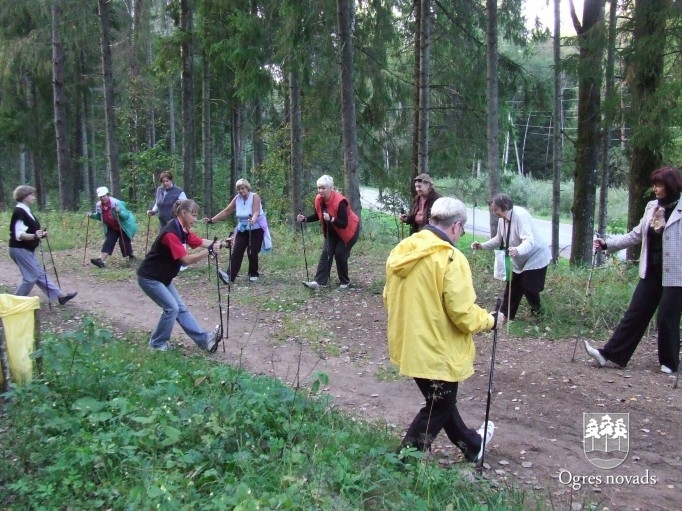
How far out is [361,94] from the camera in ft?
52.5

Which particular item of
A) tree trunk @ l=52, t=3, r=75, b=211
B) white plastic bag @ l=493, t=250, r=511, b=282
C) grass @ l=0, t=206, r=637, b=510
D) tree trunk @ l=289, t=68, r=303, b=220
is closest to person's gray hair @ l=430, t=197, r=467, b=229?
grass @ l=0, t=206, r=637, b=510

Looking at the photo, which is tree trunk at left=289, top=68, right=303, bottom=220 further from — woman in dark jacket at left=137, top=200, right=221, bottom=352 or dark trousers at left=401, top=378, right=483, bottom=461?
dark trousers at left=401, top=378, right=483, bottom=461

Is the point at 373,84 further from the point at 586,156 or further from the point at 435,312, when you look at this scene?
the point at 435,312

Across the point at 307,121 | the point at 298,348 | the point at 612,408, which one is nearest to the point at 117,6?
the point at 307,121

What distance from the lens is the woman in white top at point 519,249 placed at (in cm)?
738

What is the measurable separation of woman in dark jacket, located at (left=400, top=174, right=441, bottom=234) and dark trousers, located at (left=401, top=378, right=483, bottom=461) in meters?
4.54

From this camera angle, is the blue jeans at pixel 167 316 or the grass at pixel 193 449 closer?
the grass at pixel 193 449

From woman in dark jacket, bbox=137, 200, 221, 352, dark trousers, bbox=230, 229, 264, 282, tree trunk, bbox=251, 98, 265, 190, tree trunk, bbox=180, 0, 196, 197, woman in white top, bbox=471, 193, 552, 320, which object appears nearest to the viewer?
woman in dark jacket, bbox=137, 200, 221, 352

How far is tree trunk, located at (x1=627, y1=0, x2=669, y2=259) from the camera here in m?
9.34

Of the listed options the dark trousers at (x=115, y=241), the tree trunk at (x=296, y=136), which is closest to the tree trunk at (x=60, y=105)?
the tree trunk at (x=296, y=136)

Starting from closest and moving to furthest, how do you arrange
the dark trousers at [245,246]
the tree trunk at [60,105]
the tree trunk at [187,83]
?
the dark trousers at [245,246] → the tree trunk at [187,83] → the tree trunk at [60,105]

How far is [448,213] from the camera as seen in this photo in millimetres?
4027

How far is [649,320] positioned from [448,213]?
3.37 m

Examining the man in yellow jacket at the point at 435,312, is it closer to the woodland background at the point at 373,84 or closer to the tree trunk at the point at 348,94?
the woodland background at the point at 373,84
